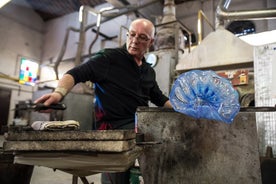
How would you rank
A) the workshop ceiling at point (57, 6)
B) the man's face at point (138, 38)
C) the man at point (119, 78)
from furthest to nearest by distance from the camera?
the workshop ceiling at point (57, 6) → the man's face at point (138, 38) → the man at point (119, 78)

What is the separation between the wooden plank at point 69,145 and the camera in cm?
70

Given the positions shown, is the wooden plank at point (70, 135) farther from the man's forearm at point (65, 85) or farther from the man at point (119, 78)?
the man at point (119, 78)

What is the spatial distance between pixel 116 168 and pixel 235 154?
0.64 metres

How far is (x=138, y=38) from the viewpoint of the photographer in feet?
5.00

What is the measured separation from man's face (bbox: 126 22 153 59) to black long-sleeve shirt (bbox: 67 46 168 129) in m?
0.06

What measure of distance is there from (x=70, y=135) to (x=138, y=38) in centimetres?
97

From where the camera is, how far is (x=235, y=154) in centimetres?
106

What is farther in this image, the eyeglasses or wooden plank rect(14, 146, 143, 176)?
the eyeglasses

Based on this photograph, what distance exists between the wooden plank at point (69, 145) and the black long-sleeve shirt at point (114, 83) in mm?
571

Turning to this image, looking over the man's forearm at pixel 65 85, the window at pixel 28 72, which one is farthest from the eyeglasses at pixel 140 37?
the window at pixel 28 72

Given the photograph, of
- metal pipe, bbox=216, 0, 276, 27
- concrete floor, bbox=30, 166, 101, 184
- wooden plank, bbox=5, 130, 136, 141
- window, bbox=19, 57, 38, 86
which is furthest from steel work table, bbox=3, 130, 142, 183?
window, bbox=19, 57, 38, 86

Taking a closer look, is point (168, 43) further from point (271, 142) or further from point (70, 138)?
point (70, 138)

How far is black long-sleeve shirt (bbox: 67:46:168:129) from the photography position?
1.37 m

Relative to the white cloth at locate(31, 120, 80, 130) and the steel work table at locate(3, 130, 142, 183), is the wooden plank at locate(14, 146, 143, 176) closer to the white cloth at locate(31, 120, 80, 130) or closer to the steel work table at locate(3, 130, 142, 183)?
the steel work table at locate(3, 130, 142, 183)
